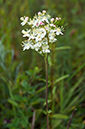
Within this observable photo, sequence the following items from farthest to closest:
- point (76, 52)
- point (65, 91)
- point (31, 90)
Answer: point (76, 52) < point (65, 91) < point (31, 90)

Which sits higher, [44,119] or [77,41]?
[77,41]

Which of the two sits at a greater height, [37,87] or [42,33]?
[42,33]

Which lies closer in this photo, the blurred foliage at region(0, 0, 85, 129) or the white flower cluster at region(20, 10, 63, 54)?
the white flower cluster at region(20, 10, 63, 54)

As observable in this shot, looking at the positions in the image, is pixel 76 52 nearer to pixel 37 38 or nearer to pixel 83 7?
pixel 83 7

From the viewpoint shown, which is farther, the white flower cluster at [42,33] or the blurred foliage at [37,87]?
the blurred foliage at [37,87]

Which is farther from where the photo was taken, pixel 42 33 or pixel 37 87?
pixel 37 87

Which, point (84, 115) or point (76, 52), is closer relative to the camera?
point (84, 115)

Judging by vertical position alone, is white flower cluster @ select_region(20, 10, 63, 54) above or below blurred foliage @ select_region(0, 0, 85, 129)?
above

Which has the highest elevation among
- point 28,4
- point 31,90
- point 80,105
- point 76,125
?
point 28,4

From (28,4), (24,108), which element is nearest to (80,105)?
(24,108)

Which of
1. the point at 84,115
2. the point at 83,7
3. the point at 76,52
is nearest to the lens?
the point at 84,115

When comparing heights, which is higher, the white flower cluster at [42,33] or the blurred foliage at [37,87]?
the white flower cluster at [42,33]
